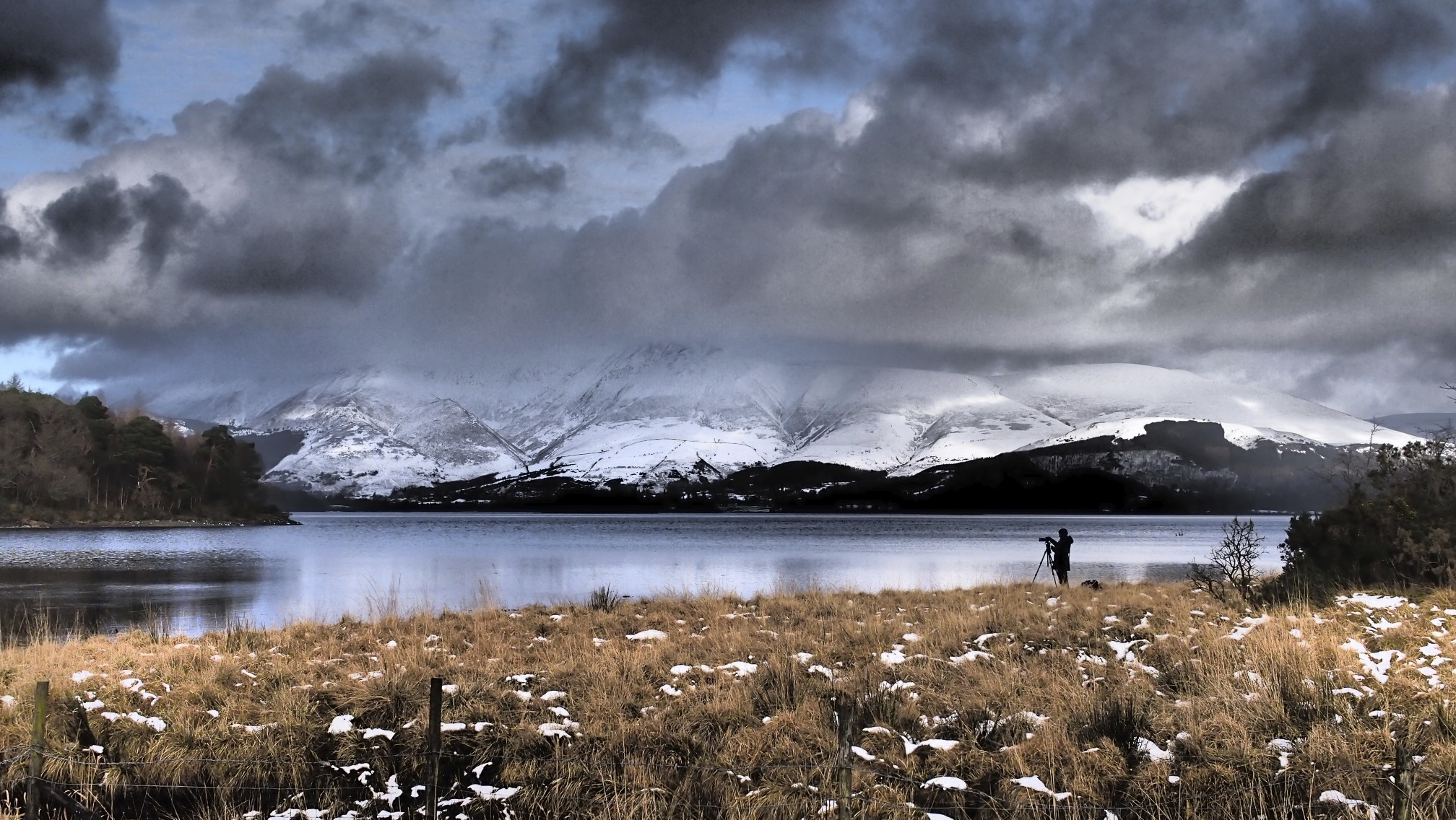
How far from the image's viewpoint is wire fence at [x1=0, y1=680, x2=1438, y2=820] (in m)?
9.77

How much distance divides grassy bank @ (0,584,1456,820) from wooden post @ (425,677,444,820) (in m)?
1.09

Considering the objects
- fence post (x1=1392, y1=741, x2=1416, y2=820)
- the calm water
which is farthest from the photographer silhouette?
fence post (x1=1392, y1=741, x2=1416, y2=820)

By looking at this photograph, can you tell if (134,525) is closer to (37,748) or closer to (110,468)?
(110,468)

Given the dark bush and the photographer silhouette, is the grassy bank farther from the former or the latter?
A: the photographer silhouette

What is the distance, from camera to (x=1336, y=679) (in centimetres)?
1302

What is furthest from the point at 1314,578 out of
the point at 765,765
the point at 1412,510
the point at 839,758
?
the point at 839,758

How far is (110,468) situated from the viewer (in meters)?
145

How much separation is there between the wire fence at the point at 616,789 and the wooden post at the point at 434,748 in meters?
0.02

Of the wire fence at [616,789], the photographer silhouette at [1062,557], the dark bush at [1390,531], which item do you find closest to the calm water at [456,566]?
the photographer silhouette at [1062,557]

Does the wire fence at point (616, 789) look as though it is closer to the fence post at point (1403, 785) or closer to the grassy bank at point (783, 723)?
the grassy bank at point (783, 723)

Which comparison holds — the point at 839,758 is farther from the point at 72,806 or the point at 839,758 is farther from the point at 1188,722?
the point at 72,806

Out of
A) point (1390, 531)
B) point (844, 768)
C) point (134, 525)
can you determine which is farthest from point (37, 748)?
point (134, 525)

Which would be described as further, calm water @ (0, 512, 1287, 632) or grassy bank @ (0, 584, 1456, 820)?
calm water @ (0, 512, 1287, 632)

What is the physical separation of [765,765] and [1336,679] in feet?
24.4
